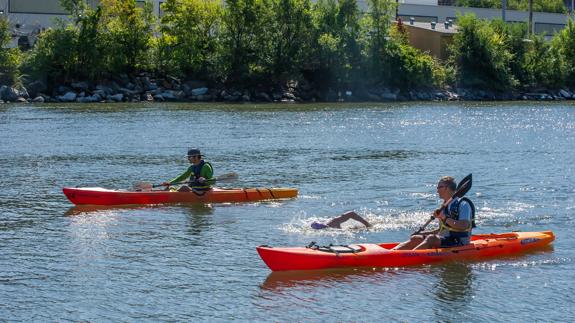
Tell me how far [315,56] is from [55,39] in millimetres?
17027

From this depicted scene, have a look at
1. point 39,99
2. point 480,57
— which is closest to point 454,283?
point 39,99

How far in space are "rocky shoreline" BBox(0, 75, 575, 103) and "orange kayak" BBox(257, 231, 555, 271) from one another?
41.3 meters

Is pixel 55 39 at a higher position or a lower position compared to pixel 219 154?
higher

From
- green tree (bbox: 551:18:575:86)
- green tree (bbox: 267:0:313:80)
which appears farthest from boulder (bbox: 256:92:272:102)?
green tree (bbox: 551:18:575:86)

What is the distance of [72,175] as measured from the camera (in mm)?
23172

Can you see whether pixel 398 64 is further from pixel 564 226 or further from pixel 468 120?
pixel 564 226

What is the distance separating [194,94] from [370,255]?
144ft

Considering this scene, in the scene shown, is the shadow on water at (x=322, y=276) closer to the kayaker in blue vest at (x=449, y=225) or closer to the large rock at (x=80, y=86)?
the kayaker in blue vest at (x=449, y=225)

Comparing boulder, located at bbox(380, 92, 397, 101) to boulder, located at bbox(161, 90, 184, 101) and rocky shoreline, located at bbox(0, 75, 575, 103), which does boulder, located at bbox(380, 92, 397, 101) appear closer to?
rocky shoreline, located at bbox(0, 75, 575, 103)

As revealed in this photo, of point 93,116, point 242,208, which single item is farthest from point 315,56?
point 242,208

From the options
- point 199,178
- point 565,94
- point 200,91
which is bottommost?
point 565,94

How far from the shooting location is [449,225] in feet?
45.2

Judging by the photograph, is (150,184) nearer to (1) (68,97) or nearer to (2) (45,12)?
(1) (68,97)

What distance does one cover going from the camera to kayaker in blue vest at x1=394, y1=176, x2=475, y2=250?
13398 millimetres
